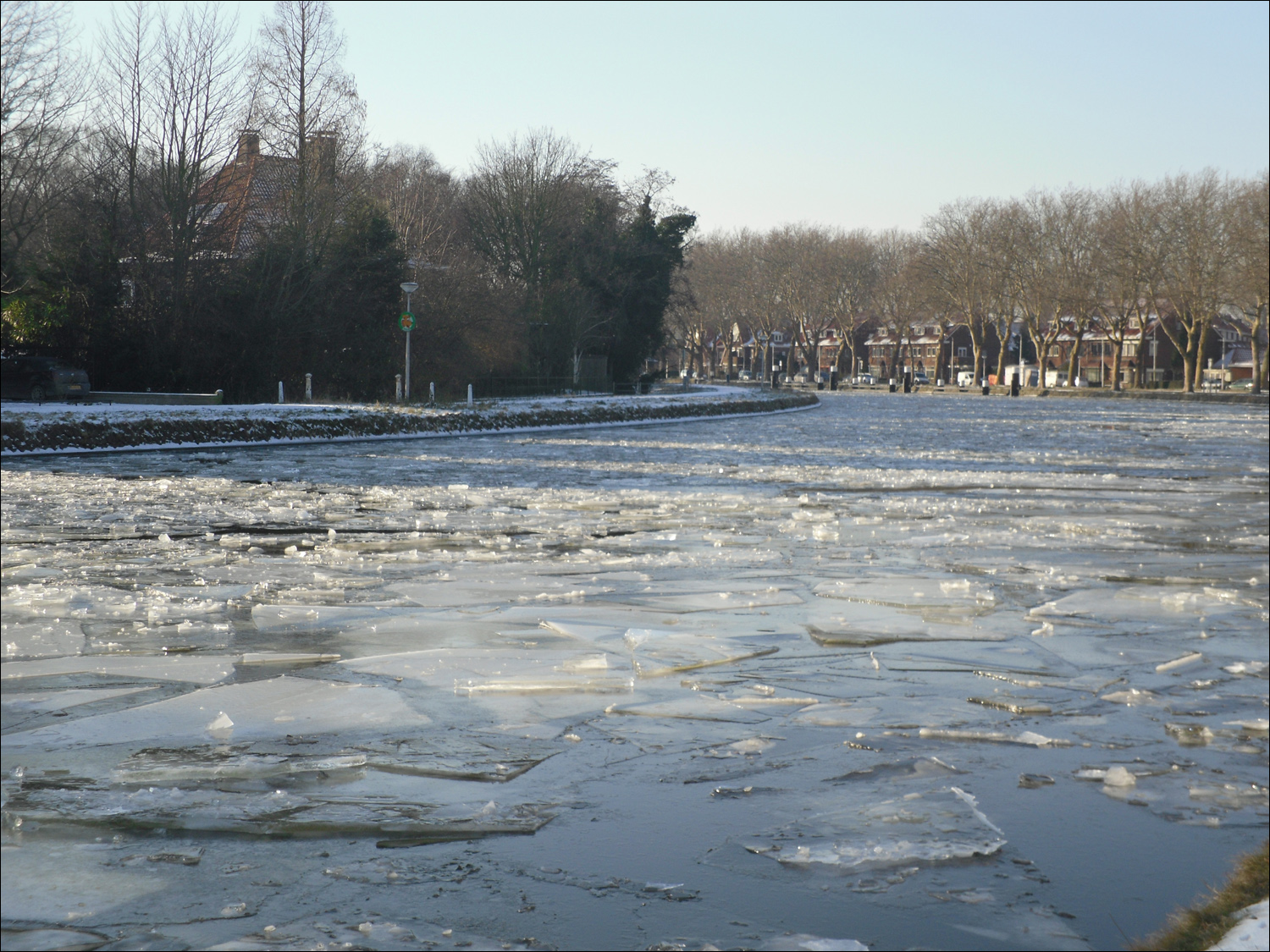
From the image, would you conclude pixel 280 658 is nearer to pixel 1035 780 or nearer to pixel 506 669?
pixel 506 669

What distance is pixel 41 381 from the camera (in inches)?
1229

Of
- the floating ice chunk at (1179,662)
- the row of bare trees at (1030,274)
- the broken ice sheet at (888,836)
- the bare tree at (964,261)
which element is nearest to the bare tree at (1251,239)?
the row of bare trees at (1030,274)

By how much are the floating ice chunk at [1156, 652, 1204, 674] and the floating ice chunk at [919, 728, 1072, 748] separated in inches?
62.0

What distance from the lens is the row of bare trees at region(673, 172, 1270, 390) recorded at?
235 feet

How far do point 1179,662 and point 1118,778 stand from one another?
2.24m

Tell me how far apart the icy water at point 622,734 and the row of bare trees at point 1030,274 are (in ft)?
164

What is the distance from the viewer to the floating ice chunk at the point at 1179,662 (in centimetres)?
661

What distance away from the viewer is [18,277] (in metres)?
30.0

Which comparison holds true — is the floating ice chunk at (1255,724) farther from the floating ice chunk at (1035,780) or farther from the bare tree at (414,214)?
the bare tree at (414,214)

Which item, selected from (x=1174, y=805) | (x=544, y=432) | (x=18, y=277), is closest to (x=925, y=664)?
(x=1174, y=805)

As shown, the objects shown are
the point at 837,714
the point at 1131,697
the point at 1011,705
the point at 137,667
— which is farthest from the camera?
the point at 137,667

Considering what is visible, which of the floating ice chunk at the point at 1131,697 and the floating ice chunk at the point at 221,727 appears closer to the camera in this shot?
the floating ice chunk at the point at 221,727

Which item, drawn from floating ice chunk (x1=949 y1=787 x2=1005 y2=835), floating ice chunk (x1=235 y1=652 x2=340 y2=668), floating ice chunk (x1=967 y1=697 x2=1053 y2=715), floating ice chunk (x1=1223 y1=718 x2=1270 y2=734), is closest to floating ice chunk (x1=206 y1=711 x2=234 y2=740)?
floating ice chunk (x1=235 y1=652 x2=340 y2=668)

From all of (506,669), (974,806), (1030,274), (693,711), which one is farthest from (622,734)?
(1030,274)
